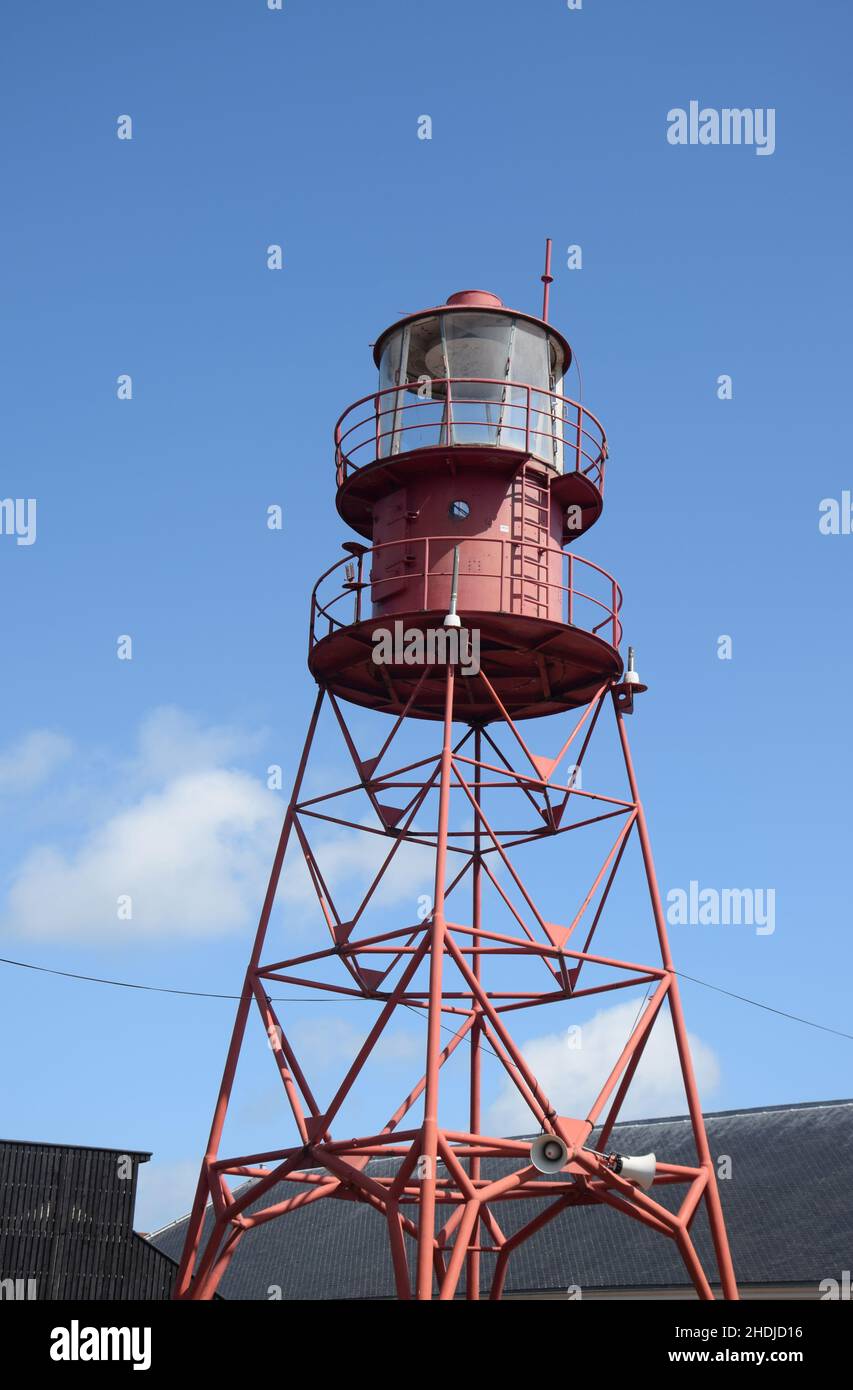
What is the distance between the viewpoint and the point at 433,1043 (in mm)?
21984

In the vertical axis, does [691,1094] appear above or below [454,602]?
below

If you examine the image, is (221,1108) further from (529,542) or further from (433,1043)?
(529,542)

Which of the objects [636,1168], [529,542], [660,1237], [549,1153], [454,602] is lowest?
[549,1153]

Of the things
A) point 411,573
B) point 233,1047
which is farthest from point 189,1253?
point 411,573

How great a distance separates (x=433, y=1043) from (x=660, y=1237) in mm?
20952

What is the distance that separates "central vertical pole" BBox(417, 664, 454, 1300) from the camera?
20.8 m

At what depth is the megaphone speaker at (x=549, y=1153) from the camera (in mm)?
22281

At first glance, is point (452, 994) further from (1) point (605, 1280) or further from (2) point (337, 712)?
(1) point (605, 1280)

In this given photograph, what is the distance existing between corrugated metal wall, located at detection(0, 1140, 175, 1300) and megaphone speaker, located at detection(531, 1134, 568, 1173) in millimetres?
13732

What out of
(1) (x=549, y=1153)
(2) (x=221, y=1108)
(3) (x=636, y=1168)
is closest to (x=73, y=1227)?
(2) (x=221, y=1108)

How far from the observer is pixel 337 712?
27.3m

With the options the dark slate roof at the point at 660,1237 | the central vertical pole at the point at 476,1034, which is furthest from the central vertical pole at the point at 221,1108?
the dark slate roof at the point at 660,1237
